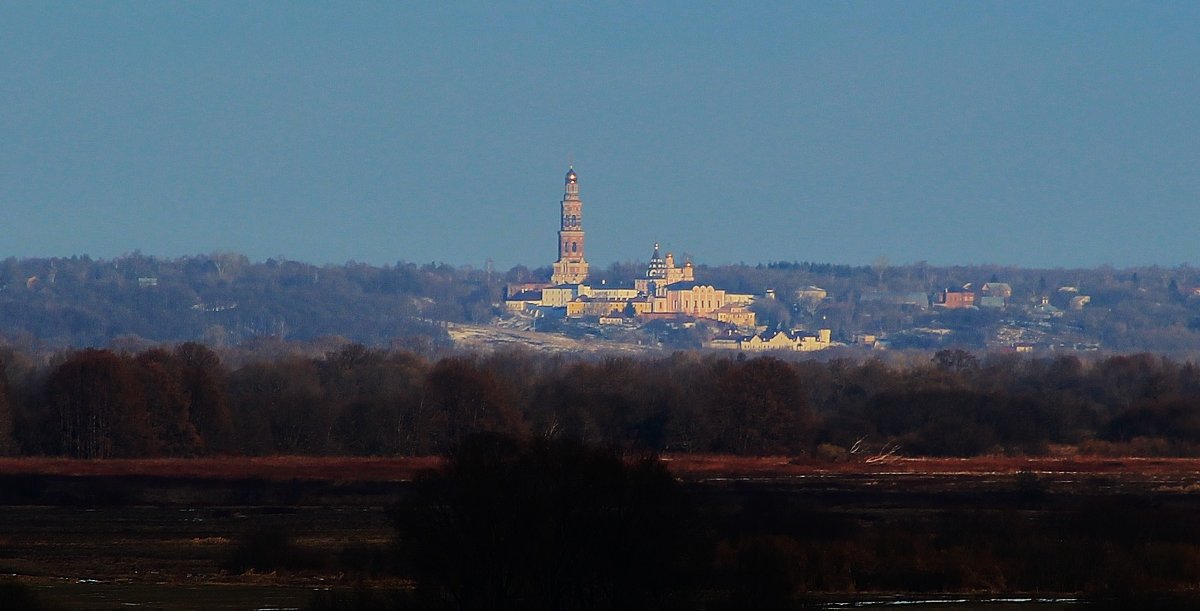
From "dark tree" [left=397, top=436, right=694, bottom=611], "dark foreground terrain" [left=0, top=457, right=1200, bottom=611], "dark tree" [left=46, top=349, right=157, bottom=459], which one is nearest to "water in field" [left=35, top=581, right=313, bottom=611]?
"dark foreground terrain" [left=0, top=457, right=1200, bottom=611]

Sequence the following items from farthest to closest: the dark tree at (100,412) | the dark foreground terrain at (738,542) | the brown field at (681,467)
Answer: the dark tree at (100,412) → the brown field at (681,467) → the dark foreground terrain at (738,542)

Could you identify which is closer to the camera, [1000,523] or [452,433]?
[1000,523]

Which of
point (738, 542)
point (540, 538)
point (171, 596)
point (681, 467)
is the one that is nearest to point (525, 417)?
point (681, 467)

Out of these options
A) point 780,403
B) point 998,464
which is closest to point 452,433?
point 780,403

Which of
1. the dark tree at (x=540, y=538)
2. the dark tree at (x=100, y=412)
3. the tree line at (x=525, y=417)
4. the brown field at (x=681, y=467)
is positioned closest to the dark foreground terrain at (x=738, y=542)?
the dark tree at (x=540, y=538)

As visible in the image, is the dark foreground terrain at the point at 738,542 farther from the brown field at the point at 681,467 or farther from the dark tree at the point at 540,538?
the brown field at the point at 681,467

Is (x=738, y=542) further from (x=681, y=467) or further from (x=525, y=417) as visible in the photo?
(x=525, y=417)

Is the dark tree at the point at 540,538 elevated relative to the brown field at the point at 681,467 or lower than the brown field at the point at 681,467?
elevated

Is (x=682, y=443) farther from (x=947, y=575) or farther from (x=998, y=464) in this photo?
(x=947, y=575)
